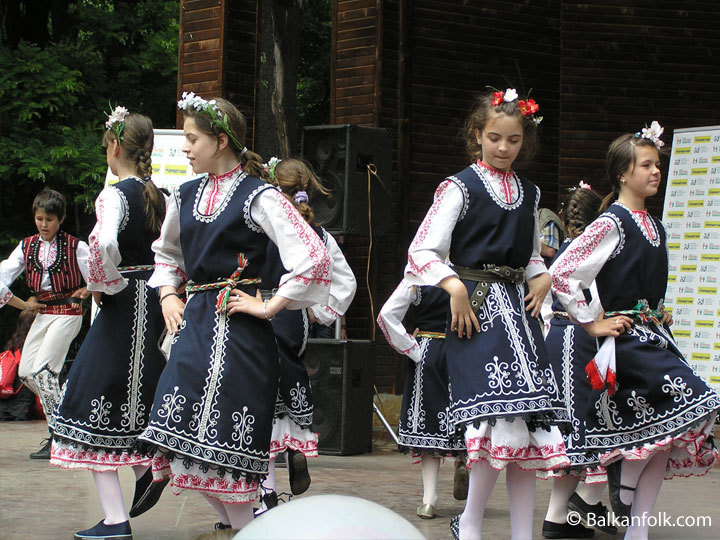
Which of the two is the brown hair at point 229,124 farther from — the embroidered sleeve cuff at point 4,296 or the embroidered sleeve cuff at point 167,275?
the embroidered sleeve cuff at point 4,296

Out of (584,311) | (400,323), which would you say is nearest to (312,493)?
(400,323)

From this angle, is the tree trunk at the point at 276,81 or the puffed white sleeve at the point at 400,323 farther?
the tree trunk at the point at 276,81

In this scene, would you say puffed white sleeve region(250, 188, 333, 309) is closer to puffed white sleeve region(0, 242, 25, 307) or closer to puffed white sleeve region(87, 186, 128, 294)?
puffed white sleeve region(87, 186, 128, 294)

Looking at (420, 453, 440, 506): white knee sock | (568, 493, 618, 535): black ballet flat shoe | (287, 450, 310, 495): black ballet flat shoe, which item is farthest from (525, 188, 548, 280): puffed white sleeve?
(420, 453, 440, 506): white knee sock

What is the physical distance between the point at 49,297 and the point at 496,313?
518 cm

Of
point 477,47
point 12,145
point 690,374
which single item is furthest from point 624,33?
point 12,145

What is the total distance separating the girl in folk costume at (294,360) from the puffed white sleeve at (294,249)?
1.25m

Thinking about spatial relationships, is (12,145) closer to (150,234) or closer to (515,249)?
(150,234)

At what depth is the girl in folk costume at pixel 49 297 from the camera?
8.10 m

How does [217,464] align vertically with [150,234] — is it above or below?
below

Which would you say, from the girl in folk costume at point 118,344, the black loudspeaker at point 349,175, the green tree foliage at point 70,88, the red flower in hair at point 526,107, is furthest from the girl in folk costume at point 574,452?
the green tree foliage at point 70,88

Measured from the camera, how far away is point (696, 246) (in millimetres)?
8578

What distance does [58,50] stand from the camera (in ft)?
52.7

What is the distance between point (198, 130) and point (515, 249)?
51.4 inches
